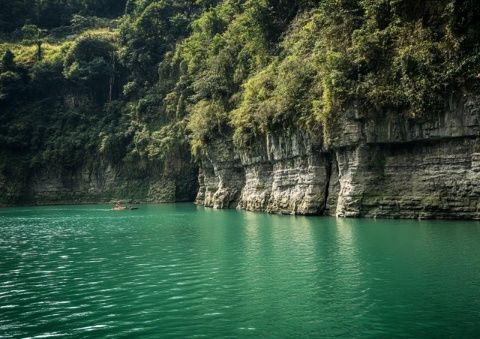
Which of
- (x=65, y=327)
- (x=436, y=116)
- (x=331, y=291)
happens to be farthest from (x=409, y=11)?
(x=65, y=327)

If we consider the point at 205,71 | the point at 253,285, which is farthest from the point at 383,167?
the point at 205,71

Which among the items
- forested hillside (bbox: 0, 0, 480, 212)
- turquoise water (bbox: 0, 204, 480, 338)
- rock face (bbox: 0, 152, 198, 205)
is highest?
forested hillside (bbox: 0, 0, 480, 212)

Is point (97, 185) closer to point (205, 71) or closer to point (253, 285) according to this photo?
point (205, 71)

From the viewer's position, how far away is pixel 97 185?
8731 cm

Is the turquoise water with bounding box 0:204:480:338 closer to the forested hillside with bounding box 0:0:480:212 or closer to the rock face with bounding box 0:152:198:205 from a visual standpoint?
the forested hillside with bounding box 0:0:480:212

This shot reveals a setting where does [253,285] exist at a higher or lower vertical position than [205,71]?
lower

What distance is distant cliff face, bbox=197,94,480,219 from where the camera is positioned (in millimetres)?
31297

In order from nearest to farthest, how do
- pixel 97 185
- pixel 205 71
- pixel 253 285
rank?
pixel 253 285 → pixel 205 71 → pixel 97 185

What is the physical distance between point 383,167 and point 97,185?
2466 inches

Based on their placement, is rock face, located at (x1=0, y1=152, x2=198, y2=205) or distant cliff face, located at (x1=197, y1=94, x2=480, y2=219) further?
rock face, located at (x1=0, y1=152, x2=198, y2=205)

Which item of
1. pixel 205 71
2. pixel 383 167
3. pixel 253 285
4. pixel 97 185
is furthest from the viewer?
pixel 97 185

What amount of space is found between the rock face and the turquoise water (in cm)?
5004

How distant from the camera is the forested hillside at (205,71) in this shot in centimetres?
3316

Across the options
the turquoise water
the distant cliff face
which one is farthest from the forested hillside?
the turquoise water
